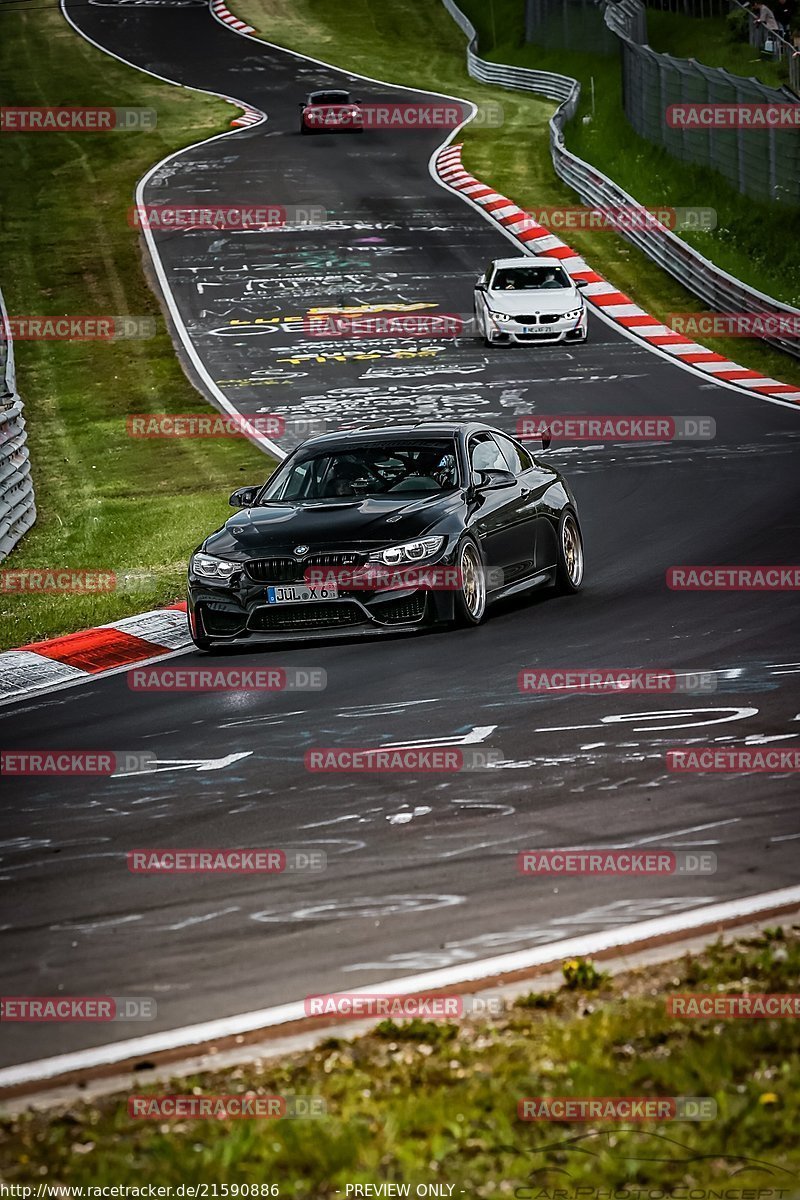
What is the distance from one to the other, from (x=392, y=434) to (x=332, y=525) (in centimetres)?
142

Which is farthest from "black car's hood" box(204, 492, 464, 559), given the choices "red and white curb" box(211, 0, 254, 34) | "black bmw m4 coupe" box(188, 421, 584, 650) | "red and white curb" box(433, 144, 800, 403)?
"red and white curb" box(211, 0, 254, 34)

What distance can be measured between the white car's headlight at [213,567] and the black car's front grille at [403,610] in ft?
3.38

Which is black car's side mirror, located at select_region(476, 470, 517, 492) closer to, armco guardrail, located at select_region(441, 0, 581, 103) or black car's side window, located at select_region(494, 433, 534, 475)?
black car's side window, located at select_region(494, 433, 534, 475)

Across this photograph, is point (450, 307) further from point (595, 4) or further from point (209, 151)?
point (595, 4)

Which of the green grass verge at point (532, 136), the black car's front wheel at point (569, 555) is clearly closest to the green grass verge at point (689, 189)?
the green grass verge at point (532, 136)

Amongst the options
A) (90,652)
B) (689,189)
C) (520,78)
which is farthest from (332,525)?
(520,78)

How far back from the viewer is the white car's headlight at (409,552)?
12.4 meters

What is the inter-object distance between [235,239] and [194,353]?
403 inches

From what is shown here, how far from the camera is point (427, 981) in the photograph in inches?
237

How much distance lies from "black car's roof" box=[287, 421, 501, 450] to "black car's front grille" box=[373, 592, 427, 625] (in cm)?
176

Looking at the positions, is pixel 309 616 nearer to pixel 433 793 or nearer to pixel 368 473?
pixel 368 473

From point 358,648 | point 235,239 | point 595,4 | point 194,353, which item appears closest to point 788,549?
point 358,648

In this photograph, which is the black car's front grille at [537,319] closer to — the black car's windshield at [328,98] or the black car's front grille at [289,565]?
the black car's front grille at [289,565]

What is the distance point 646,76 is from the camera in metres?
43.3
